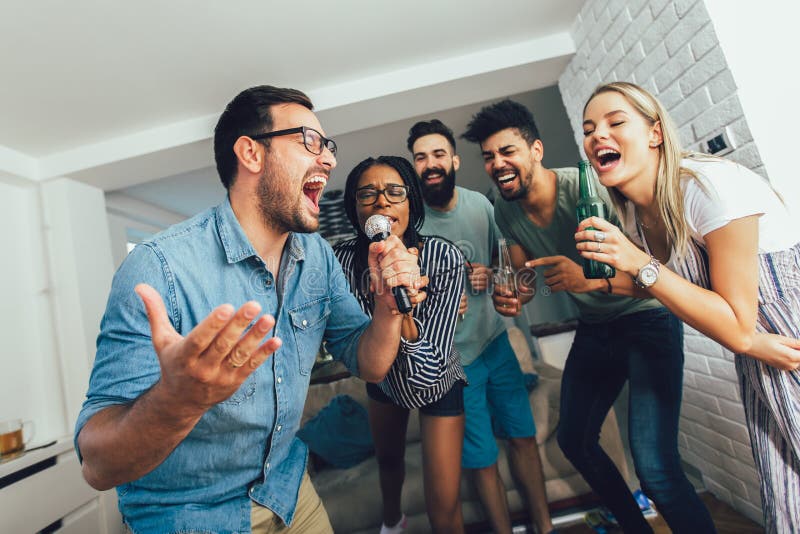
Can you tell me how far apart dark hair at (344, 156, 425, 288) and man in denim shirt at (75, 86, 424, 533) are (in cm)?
14

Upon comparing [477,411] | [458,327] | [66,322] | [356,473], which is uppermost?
[66,322]

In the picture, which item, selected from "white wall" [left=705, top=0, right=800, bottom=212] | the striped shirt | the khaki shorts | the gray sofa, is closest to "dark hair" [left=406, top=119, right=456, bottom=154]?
the striped shirt

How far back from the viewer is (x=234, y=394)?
887 millimetres

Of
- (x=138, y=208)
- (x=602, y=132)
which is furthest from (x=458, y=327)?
(x=138, y=208)

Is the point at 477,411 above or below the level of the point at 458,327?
below

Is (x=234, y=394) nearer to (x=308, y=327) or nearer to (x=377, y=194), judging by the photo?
(x=308, y=327)

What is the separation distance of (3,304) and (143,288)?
2705 mm

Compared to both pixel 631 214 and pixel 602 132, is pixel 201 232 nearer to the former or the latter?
pixel 602 132

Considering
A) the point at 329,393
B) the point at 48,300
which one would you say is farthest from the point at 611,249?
the point at 48,300

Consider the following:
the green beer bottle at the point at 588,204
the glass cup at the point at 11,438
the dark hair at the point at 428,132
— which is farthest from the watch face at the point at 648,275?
the glass cup at the point at 11,438

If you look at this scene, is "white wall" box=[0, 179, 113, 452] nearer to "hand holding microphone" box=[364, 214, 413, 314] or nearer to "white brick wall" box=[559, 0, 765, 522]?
"hand holding microphone" box=[364, 214, 413, 314]

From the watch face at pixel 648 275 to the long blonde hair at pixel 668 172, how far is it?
0.15 metres

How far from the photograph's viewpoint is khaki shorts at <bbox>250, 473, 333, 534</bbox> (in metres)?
0.91

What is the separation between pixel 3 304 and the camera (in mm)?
2396
